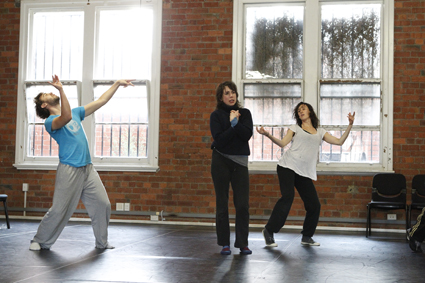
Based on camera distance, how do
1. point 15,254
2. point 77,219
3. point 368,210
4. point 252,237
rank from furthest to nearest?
1. point 77,219
2. point 368,210
3. point 252,237
4. point 15,254

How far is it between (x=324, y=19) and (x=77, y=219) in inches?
179

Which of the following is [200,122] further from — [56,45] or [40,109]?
[40,109]

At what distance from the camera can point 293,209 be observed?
21.4 feet

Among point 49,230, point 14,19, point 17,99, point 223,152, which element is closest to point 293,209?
point 223,152

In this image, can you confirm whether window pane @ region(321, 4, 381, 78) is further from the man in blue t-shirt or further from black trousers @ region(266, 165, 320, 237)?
the man in blue t-shirt

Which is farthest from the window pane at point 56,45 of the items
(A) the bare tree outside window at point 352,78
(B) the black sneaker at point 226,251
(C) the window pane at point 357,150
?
(B) the black sneaker at point 226,251

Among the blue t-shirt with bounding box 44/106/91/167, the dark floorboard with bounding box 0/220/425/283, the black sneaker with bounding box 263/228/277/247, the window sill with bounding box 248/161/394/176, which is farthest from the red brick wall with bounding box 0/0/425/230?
the blue t-shirt with bounding box 44/106/91/167

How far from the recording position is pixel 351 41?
659 cm

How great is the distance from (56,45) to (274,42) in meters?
3.36

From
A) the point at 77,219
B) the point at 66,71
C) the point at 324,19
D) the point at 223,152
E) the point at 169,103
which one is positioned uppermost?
the point at 324,19

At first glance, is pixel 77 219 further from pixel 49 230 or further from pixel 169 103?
pixel 49 230

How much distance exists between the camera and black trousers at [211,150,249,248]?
3.86 m

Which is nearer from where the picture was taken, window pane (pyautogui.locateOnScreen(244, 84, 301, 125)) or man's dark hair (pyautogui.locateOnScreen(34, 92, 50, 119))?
man's dark hair (pyautogui.locateOnScreen(34, 92, 50, 119))

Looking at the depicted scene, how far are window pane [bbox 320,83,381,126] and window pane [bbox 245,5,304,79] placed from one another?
0.51m
